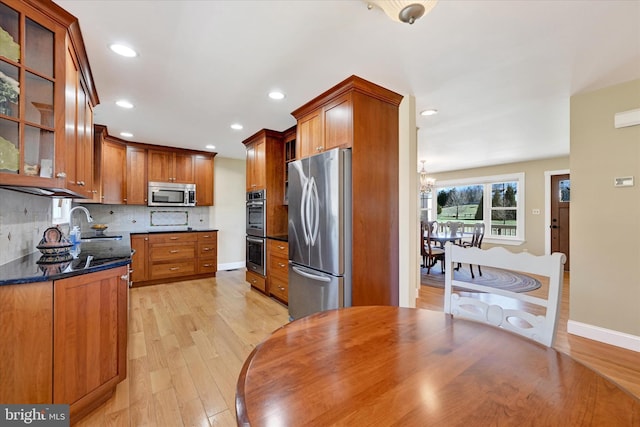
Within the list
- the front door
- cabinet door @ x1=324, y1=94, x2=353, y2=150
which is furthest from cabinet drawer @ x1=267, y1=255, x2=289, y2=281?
the front door

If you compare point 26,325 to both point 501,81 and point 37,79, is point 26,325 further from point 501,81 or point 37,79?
point 501,81

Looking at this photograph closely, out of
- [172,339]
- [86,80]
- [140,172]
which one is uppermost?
[86,80]

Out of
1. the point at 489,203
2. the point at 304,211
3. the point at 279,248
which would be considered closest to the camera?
the point at 304,211

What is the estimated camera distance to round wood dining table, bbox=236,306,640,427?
583mm

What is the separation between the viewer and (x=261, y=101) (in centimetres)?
288

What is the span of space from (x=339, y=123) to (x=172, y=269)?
12.4 ft

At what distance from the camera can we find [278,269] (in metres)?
3.59

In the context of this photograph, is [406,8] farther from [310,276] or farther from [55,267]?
[55,267]

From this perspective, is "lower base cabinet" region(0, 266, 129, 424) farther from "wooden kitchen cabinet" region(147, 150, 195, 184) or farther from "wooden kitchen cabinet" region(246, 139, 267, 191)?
"wooden kitchen cabinet" region(147, 150, 195, 184)

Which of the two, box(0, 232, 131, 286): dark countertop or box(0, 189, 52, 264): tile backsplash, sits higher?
box(0, 189, 52, 264): tile backsplash

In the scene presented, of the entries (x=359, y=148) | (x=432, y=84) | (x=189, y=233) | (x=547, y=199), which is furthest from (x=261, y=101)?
(x=547, y=199)

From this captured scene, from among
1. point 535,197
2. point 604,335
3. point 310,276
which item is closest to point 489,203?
point 535,197

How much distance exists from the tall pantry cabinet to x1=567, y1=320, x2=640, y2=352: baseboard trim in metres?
1.83

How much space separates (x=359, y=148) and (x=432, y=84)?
887 mm
